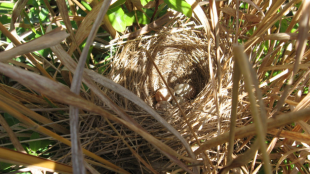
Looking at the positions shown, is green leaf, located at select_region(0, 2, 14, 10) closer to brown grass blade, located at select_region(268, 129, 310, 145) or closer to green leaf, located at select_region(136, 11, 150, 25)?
green leaf, located at select_region(136, 11, 150, 25)

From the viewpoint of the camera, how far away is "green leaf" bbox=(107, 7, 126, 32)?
884 mm

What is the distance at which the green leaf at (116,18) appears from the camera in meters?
0.88

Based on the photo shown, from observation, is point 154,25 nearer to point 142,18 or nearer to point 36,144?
point 142,18

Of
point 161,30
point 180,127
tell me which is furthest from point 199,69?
point 180,127

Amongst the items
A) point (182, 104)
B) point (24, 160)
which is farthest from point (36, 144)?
point (182, 104)

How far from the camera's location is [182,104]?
3.43 ft

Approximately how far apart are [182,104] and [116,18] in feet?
1.68

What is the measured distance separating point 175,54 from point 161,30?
0.24 metres

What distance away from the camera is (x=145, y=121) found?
941 mm

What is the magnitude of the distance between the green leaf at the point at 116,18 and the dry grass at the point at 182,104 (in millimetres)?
95

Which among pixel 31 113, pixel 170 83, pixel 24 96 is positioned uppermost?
pixel 170 83

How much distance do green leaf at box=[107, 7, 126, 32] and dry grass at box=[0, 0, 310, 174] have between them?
0.31ft


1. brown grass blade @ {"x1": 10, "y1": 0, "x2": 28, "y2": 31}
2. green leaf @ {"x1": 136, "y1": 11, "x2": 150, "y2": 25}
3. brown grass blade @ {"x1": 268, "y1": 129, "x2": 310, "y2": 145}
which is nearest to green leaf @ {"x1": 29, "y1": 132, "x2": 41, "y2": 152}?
brown grass blade @ {"x1": 10, "y1": 0, "x2": 28, "y2": 31}

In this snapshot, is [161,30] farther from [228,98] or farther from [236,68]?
[236,68]
